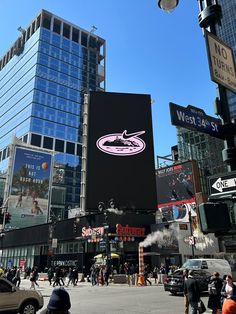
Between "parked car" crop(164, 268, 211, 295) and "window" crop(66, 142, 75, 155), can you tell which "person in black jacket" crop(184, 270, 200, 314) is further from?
"window" crop(66, 142, 75, 155)

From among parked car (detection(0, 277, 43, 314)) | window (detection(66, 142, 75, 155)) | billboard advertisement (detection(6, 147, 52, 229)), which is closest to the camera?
parked car (detection(0, 277, 43, 314))

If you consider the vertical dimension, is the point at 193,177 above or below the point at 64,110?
below

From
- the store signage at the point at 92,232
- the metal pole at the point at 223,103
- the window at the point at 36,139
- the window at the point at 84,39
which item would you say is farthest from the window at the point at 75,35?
the metal pole at the point at 223,103

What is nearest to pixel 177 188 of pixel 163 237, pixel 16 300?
pixel 163 237

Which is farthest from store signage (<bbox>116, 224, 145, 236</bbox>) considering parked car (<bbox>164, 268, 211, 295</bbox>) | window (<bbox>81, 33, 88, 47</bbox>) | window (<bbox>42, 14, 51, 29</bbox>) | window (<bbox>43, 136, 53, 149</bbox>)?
window (<bbox>81, 33, 88, 47</bbox>)

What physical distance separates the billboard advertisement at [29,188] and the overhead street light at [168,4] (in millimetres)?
73748

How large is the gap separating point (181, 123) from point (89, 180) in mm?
50389

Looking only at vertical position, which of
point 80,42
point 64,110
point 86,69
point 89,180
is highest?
point 80,42

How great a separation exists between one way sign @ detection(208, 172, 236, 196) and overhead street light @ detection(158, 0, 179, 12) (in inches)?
154

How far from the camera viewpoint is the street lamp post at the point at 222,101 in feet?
22.1

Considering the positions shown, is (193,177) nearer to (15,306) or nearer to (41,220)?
(41,220)

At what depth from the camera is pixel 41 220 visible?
266 ft

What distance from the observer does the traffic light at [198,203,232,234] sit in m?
5.86

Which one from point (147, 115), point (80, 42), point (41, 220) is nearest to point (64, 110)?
point (80, 42)
